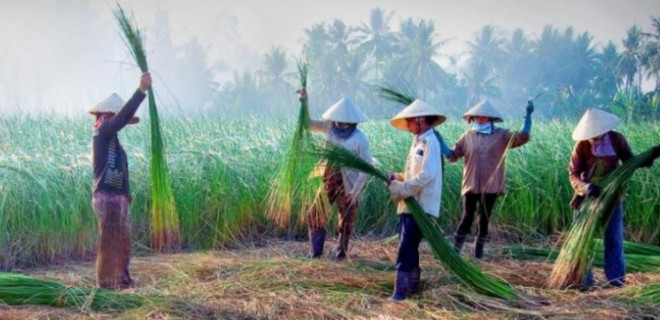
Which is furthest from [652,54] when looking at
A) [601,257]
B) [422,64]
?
[601,257]

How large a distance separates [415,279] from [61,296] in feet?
7.36

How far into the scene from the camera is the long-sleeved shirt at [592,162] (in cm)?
436

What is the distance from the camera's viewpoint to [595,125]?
14.2 ft

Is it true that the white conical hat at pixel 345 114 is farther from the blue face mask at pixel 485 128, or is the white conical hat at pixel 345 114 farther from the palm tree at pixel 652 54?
the palm tree at pixel 652 54

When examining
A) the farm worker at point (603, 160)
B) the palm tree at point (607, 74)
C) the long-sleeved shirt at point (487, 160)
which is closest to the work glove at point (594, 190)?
the farm worker at point (603, 160)

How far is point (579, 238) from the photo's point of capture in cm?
424

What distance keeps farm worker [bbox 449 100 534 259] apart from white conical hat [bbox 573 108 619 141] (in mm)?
891

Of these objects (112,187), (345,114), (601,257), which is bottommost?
(601,257)

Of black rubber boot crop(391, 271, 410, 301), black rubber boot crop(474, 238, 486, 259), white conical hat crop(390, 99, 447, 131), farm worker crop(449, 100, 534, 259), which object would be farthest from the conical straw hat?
black rubber boot crop(474, 238, 486, 259)

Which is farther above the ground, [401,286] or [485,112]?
[485,112]

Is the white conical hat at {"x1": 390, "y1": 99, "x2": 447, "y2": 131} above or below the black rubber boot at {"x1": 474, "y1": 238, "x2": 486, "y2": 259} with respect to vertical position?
above

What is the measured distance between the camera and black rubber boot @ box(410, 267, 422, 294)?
4.21 metres

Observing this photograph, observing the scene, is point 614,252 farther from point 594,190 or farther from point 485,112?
point 485,112

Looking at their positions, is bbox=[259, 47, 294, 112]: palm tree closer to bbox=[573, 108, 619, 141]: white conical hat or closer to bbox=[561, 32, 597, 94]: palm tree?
bbox=[561, 32, 597, 94]: palm tree
